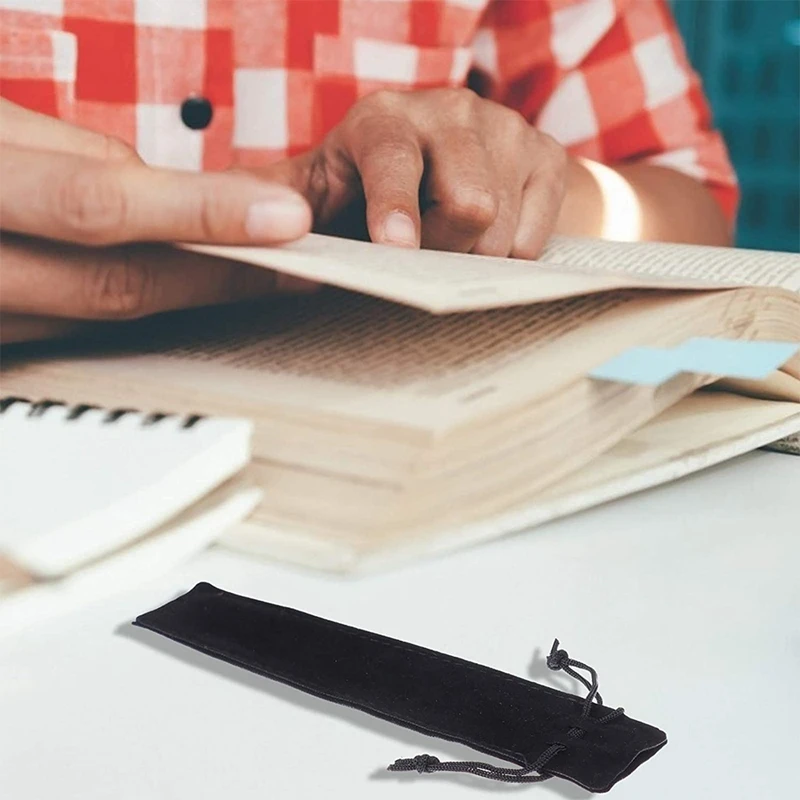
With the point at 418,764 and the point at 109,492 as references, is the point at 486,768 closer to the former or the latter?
the point at 418,764

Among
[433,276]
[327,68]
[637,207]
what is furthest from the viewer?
[327,68]

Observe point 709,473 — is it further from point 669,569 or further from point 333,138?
point 333,138

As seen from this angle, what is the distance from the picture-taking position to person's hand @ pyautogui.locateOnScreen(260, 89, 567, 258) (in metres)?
0.47

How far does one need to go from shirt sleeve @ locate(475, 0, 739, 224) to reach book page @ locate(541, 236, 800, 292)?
444mm

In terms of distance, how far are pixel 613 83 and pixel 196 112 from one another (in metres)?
0.39

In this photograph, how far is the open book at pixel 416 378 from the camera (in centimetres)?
28

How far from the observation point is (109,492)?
267mm

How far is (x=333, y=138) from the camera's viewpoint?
54 centimetres

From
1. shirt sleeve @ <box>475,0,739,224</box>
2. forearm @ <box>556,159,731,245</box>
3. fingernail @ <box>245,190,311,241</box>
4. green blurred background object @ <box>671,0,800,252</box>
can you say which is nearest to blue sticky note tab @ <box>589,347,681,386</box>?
fingernail @ <box>245,190,311,241</box>

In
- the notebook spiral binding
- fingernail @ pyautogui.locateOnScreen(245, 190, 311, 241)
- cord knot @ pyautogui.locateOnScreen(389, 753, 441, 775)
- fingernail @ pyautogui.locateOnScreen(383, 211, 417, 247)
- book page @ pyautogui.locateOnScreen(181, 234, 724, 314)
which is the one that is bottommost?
cord knot @ pyautogui.locateOnScreen(389, 753, 441, 775)

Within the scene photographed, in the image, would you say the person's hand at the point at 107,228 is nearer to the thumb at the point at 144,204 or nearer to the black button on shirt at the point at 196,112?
the thumb at the point at 144,204

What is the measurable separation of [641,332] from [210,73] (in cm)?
50

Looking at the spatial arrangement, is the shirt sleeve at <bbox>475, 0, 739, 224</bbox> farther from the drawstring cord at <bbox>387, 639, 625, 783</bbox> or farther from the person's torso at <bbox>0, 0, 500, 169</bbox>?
the drawstring cord at <bbox>387, 639, 625, 783</bbox>

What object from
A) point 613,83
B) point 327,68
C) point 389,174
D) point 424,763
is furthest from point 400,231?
point 613,83
